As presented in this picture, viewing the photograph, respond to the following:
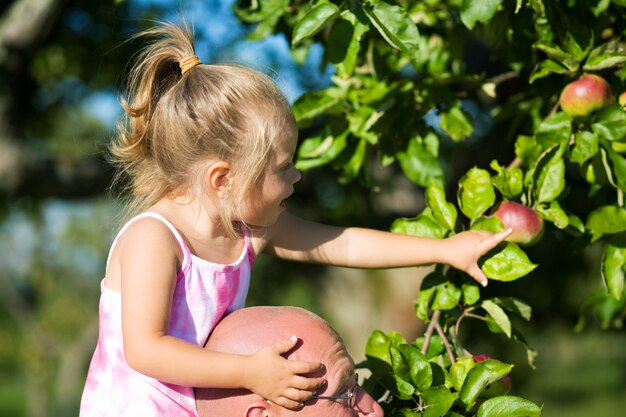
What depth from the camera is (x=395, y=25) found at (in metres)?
1.81

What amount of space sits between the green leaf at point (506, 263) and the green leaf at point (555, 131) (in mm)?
288

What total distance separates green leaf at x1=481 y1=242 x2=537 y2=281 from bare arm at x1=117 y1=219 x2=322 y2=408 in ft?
1.61

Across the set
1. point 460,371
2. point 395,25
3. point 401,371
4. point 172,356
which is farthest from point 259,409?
point 395,25

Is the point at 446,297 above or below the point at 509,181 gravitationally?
below

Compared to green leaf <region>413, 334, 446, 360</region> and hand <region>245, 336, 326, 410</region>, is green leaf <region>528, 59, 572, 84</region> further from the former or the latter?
hand <region>245, 336, 326, 410</region>

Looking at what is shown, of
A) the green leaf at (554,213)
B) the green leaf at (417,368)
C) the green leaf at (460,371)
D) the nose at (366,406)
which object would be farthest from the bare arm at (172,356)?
the green leaf at (554,213)

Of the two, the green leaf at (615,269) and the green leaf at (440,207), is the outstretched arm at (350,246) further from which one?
the green leaf at (615,269)

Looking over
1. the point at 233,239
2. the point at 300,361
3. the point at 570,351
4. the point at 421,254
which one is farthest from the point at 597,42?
the point at 570,351

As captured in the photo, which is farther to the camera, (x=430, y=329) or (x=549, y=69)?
(x=549, y=69)

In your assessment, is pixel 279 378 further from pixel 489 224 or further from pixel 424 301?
pixel 489 224

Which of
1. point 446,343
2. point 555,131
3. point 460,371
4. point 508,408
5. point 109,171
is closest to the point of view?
point 508,408

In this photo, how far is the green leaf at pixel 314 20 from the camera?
180cm

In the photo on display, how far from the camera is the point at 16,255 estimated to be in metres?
13.4

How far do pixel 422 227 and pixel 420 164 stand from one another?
0.38 meters
